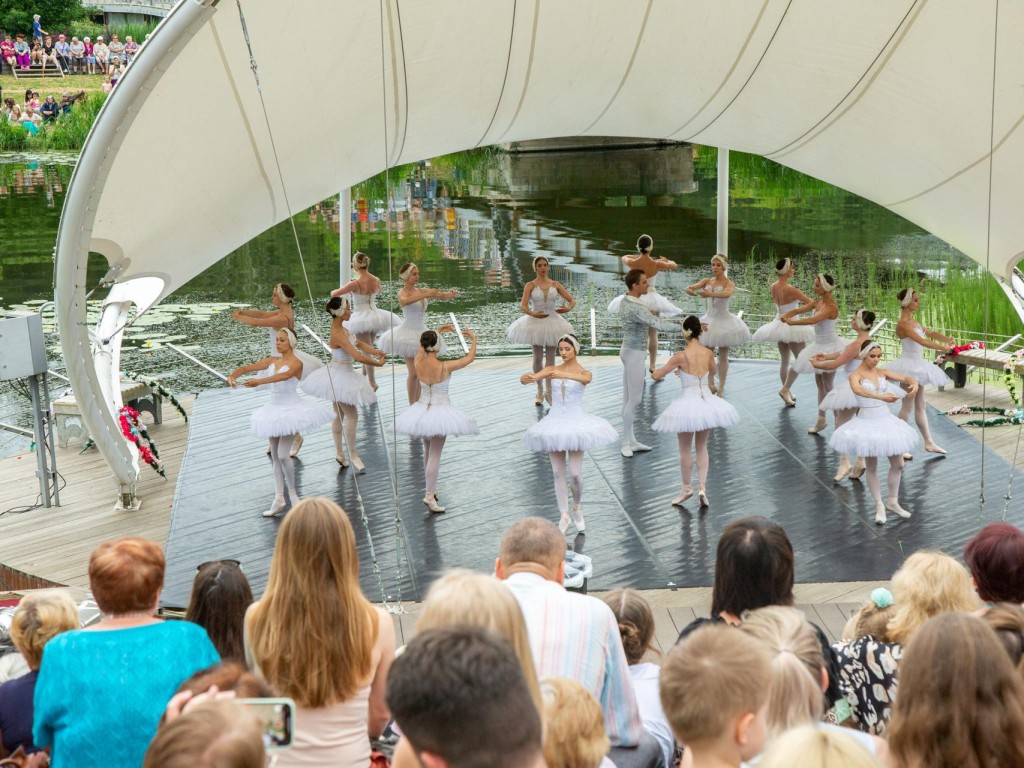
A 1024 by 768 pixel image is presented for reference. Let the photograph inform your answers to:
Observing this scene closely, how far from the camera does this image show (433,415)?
7.70m

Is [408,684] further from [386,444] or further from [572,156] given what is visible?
[572,156]

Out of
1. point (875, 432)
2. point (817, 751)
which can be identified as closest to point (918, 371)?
point (875, 432)

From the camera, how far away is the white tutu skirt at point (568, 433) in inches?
286

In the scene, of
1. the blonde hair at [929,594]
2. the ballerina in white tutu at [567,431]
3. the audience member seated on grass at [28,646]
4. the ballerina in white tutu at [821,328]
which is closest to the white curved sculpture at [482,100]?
the ballerina in white tutu at [821,328]

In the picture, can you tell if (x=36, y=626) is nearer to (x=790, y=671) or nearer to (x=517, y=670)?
(x=517, y=670)

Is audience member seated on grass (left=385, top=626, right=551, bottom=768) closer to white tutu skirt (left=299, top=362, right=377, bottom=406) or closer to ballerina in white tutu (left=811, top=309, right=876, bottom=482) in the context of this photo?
ballerina in white tutu (left=811, top=309, right=876, bottom=482)

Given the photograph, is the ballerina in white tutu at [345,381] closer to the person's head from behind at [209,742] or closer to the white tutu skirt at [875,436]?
the white tutu skirt at [875,436]

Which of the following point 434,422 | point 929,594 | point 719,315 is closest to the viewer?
point 929,594

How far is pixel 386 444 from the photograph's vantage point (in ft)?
29.5

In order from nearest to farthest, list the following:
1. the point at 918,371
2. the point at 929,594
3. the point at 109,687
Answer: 1. the point at 109,687
2. the point at 929,594
3. the point at 918,371

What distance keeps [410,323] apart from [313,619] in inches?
276

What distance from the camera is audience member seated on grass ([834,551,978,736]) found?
318cm

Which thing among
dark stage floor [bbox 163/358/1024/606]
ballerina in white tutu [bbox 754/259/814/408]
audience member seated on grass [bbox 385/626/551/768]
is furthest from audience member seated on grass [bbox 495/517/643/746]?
ballerina in white tutu [bbox 754/259/814/408]

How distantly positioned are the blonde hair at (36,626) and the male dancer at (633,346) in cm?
585
